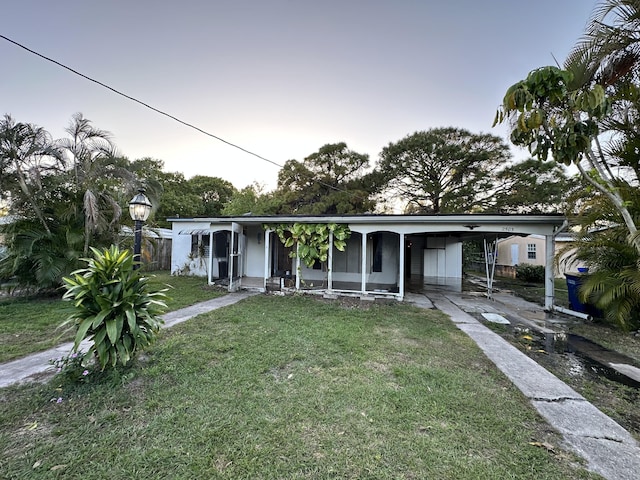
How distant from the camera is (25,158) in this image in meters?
6.59

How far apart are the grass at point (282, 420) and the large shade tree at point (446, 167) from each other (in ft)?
54.8

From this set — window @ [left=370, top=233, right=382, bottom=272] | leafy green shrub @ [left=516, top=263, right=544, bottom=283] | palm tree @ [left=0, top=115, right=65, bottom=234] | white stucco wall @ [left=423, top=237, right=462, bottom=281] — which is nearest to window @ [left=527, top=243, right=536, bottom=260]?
leafy green shrub @ [left=516, top=263, right=544, bottom=283]

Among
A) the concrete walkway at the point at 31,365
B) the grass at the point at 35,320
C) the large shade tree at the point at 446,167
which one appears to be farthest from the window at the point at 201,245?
the large shade tree at the point at 446,167

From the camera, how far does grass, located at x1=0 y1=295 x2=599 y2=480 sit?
1.91 metres

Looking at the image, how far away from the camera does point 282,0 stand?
7.64m

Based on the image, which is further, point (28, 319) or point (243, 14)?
point (243, 14)

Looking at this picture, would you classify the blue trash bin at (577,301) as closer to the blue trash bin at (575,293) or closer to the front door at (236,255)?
the blue trash bin at (575,293)

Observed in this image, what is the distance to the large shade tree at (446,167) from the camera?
Answer: 58.7ft

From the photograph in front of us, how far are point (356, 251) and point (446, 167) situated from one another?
1288cm

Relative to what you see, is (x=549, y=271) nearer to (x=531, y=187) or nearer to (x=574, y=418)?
(x=574, y=418)

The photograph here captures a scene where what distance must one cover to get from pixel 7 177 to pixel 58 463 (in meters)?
7.97

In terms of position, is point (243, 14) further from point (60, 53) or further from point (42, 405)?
point (42, 405)

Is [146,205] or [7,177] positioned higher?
[7,177]

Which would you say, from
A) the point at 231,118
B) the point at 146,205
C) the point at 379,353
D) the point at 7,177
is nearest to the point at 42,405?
the point at 146,205
